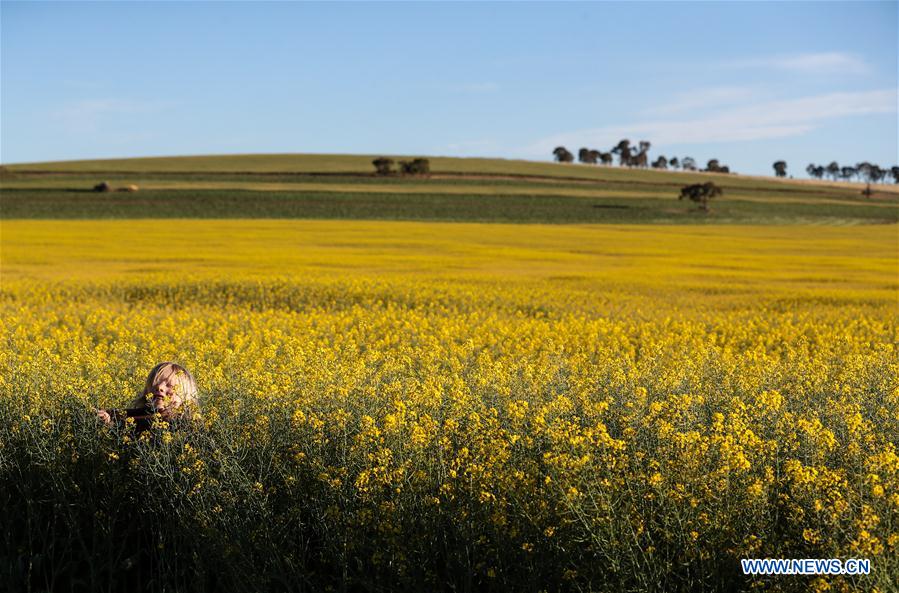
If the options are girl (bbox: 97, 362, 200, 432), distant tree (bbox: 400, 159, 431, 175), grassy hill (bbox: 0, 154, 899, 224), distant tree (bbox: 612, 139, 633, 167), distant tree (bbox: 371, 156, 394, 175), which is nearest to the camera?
girl (bbox: 97, 362, 200, 432)

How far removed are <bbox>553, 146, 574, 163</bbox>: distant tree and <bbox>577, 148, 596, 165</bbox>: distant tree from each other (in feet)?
17.8

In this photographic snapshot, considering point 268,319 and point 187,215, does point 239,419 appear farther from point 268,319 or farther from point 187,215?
point 187,215

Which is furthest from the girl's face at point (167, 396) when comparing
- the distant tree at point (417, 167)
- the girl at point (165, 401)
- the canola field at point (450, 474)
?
the distant tree at point (417, 167)

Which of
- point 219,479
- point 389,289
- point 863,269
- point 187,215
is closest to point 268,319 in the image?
point 389,289

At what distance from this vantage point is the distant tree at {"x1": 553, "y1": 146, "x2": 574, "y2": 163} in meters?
186

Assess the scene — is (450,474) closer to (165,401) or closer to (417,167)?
(165,401)

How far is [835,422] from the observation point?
6.21m

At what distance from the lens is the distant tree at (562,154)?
186m

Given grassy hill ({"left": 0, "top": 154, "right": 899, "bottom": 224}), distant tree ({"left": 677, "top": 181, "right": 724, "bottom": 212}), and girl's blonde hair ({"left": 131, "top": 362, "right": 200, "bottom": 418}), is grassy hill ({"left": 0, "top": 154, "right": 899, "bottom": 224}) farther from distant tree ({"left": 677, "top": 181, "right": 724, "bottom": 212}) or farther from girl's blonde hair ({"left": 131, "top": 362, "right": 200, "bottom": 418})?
girl's blonde hair ({"left": 131, "top": 362, "right": 200, "bottom": 418})

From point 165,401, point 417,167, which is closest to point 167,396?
point 165,401

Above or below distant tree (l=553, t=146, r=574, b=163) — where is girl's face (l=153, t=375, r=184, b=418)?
below

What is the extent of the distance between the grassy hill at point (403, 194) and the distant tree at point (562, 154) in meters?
42.6

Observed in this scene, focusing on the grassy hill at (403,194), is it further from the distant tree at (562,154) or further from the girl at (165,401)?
the girl at (165,401)

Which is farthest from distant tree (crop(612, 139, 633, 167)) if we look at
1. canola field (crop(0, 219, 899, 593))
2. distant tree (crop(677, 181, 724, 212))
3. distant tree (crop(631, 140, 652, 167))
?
canola field (crop(0, 219, 899, 593))
